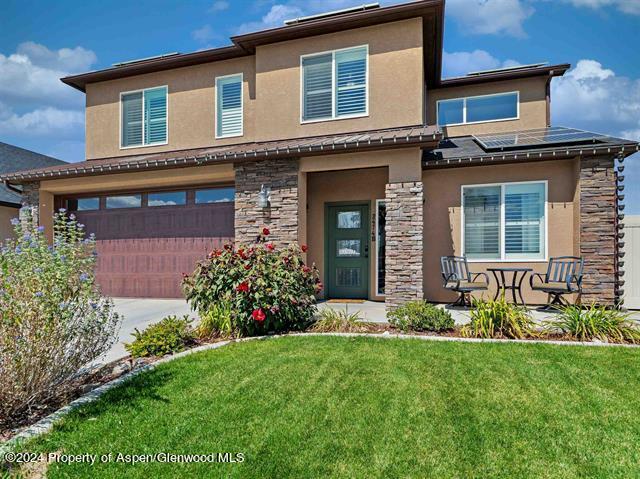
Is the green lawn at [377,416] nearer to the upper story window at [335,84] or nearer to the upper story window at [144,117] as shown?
the upper story window at [335,84]

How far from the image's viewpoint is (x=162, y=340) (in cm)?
502

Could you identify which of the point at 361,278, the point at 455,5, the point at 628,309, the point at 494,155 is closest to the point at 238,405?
the point at 361,278

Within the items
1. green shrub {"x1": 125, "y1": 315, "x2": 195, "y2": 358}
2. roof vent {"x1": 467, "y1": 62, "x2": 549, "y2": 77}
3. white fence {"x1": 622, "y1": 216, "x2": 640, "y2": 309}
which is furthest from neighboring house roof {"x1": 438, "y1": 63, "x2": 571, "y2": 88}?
green shrub {"x1": 125, "y1": 315, "x2": 195, "y2": 358}

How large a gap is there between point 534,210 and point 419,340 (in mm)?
4846

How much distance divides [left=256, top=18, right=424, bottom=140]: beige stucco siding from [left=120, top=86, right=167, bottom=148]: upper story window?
11.1ft

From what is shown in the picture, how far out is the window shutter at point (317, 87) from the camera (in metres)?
8.99

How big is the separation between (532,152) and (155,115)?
33.1 feet

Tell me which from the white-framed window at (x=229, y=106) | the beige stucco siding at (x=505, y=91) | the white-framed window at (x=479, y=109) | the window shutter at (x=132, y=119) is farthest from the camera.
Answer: the window shutter at (x=132, y=119)

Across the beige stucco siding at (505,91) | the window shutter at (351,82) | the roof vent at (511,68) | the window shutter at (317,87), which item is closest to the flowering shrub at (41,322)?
the window shutter at (317,87)

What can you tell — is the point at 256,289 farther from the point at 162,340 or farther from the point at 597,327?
the point at 597,327

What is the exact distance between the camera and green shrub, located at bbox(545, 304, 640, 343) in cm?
527

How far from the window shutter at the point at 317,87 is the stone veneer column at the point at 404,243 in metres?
3.01

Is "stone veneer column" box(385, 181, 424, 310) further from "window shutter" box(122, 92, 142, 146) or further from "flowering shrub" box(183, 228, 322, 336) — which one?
"window shutter" box(122, 92, 142, 146)

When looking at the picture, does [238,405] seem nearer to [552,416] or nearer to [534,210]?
[552,416]
